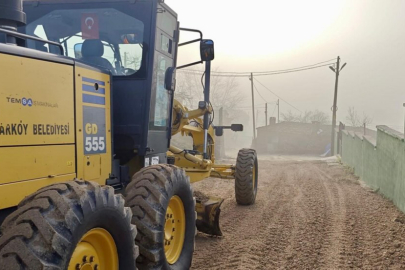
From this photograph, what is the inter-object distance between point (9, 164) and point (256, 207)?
21.7 ft

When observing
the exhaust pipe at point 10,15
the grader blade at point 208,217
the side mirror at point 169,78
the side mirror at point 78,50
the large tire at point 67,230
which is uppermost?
the exhaust pipe at point 10,15

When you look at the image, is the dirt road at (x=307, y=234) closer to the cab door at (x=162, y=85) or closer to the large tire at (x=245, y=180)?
the large tire at (x=245, y=180)

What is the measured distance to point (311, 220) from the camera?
781 cm

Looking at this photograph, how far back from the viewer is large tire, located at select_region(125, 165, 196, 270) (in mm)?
4020

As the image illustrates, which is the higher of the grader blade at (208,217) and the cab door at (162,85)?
the cab door at (162,85)

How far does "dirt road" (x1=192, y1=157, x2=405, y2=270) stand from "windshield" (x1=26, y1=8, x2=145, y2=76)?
254 cm

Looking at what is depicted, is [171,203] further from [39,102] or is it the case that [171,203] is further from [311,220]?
[311,220]

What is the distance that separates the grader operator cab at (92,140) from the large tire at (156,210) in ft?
0.03

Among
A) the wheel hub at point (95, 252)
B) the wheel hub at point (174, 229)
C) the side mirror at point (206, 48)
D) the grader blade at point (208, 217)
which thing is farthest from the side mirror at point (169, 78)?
the wheel hub at point (95, 252)

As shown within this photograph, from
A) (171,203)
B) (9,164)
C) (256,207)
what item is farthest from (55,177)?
(256,207)

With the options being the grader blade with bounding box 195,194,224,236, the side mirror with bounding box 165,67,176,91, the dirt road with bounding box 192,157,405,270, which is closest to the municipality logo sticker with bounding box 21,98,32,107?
A: the side mirror with bounding box 165,67,176,91

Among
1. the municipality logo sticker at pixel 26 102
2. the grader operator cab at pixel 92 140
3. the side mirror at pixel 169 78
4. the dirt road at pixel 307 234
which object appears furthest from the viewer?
the dirt road at pixel 307 234

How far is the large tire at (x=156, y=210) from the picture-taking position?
4.02m

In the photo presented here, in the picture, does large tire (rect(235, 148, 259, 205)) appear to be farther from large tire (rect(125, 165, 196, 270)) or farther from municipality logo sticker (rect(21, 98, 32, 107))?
municipality logo sticker (rect(21, 98, 32, 107))
